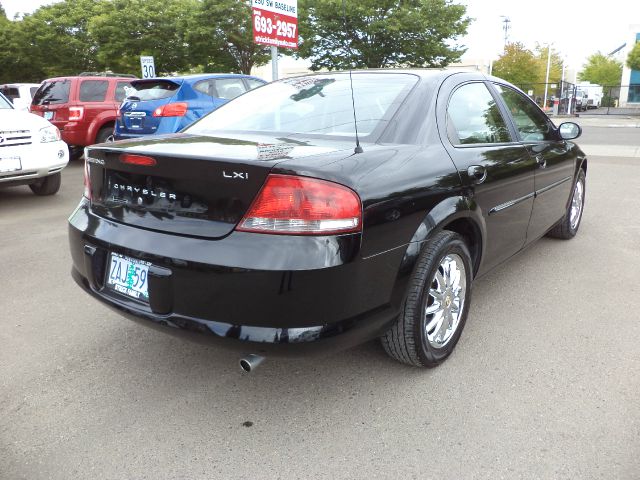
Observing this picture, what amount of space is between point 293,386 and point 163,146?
1311 mm

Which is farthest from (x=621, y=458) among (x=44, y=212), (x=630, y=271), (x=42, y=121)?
(x=42, y=121)

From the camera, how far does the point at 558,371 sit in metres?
2.76

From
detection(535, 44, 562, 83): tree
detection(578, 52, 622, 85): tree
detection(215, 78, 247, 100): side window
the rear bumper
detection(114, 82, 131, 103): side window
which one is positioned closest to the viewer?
the rear bumper

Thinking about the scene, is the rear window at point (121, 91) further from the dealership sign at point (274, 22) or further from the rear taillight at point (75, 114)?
the dealership sign at point (274, 22)

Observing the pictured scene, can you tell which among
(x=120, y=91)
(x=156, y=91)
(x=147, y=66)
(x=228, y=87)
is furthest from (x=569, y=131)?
(x=147, y=66)

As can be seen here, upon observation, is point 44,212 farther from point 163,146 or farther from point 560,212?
point 560,212

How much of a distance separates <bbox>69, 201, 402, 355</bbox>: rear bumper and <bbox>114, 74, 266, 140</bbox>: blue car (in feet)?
20.1

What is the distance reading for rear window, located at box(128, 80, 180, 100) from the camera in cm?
834

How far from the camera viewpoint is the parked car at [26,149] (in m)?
6.26

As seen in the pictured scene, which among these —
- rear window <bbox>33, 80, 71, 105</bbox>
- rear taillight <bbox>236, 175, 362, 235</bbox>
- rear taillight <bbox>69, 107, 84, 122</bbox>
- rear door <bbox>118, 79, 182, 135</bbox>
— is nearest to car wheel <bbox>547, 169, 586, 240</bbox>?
rear taillight <bbox>236, 175, 362, 235</bbox>

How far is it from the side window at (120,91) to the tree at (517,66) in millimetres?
38737

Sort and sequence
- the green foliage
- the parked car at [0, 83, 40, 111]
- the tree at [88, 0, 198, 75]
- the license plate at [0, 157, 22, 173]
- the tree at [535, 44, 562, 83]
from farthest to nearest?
the tree at [535, 44, 562, 83], the green foliage, the tree at [88, 0, 198, 75], the parked car at [0, 83, 40, 111], the license plate at [0, 157, 22, 173]

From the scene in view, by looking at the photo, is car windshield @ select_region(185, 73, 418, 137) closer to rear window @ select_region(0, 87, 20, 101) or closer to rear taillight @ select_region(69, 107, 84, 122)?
rear taillight @ select_region(69, 107, 84, 122)

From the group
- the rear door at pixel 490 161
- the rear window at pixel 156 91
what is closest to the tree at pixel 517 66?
the rear window at pixel 156 91
